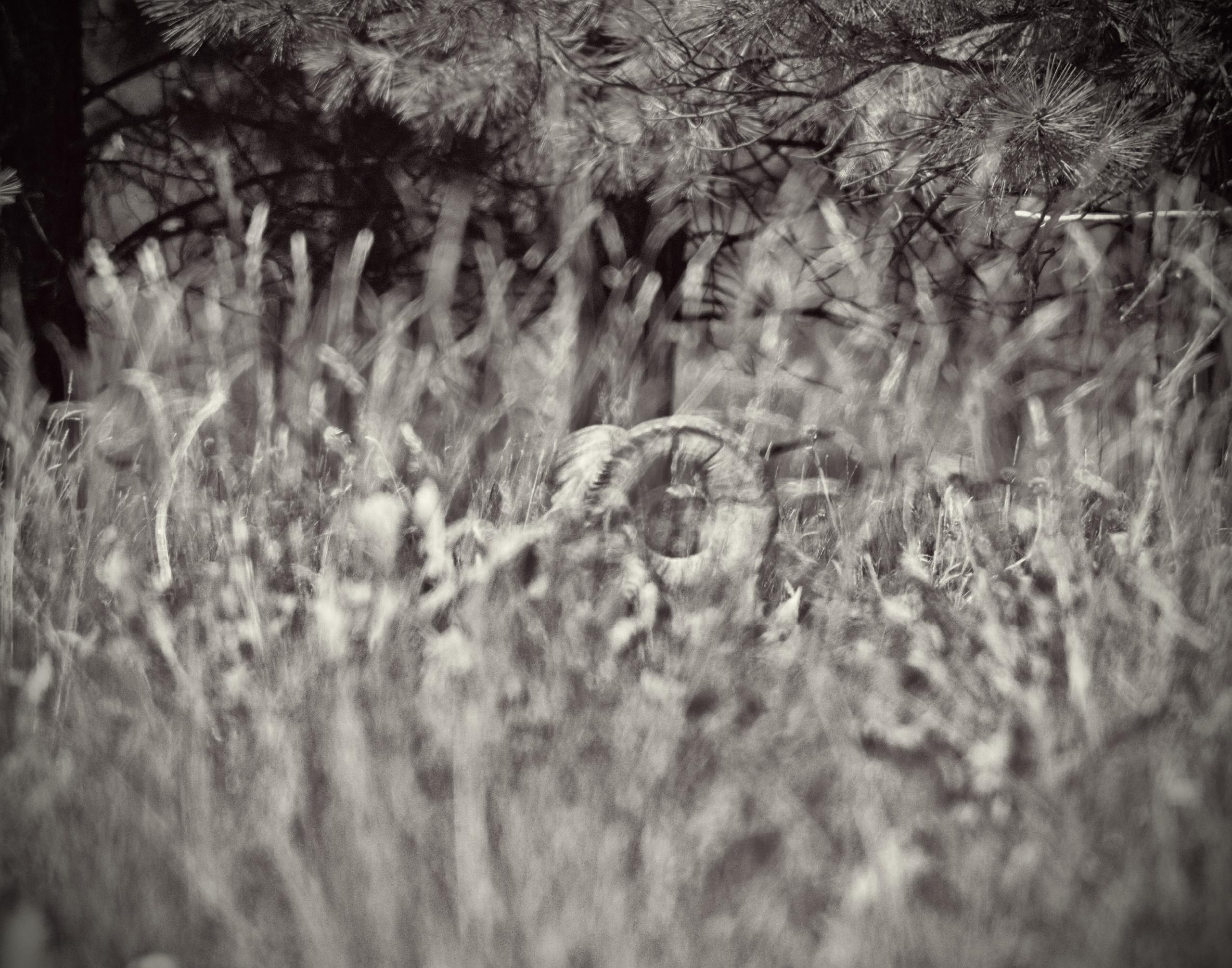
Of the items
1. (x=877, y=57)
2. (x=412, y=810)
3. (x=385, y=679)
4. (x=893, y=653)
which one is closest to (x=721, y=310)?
(x=877, y=57)

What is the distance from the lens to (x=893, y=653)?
176cm

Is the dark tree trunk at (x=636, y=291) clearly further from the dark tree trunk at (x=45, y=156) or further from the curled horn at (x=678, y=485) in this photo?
the dark tree trunk at (x=45, y=156)

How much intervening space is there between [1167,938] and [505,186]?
9.55 ft

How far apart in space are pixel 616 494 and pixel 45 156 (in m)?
2.77

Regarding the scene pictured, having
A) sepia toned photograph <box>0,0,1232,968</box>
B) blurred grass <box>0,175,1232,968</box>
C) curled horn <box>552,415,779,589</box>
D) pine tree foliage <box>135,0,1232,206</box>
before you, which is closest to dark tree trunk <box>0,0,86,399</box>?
sepia toned photograph <box>0,0,1232,968</box>

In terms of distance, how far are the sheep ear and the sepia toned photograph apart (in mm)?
20

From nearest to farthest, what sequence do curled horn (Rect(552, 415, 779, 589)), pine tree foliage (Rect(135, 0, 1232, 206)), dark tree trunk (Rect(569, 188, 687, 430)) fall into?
pine tree foliage (Rect(135, 0, 1232, 206)) < curled horn (Rect(552, 415, 779, 589)) < dark tree trunk (Rect(569, 188, 687, 430))

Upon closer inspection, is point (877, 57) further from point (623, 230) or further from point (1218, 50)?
point (623, 230)

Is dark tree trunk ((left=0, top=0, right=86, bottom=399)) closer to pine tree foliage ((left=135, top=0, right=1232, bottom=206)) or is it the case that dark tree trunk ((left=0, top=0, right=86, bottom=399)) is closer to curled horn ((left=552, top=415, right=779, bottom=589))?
pine tree foliage ((left=135, top=0, right=1232, bottom=206))

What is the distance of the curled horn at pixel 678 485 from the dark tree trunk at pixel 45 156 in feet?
7.04

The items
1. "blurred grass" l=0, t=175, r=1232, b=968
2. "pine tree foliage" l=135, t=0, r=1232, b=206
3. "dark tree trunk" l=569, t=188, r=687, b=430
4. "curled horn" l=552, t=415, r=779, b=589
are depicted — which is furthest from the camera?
"dark tree trunk" l=569, t=188, r=687, b=430

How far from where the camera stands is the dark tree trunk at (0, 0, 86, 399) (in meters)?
3.19

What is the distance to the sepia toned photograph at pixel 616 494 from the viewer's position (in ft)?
3.88

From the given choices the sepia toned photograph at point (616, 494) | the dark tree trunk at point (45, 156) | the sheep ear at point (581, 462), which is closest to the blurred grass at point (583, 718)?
the sepia toned photograph at point (616, 494)
